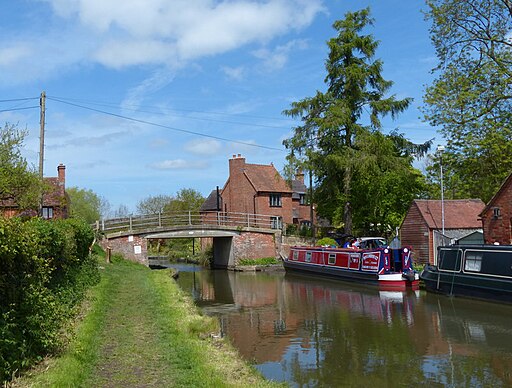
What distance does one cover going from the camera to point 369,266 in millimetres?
24375

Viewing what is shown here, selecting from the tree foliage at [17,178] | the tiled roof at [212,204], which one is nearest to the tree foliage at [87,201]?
the tiled roof at [212,204]

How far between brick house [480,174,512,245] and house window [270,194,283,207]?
925 inches

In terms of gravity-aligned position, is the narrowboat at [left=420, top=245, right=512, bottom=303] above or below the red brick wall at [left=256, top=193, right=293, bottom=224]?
below

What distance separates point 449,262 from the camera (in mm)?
19953

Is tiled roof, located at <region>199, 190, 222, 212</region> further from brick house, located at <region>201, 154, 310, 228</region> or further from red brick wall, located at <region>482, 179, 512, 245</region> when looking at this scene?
red brick wall, located at <region>482, 179, 512, 245</region>

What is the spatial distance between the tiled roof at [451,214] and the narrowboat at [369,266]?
11.7 ft

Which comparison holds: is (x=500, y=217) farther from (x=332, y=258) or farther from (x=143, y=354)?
(x=143, y=354)

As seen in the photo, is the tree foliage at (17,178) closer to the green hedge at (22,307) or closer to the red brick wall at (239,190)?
the green hedge at (22,307)

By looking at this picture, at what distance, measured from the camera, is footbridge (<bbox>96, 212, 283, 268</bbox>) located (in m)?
32.6

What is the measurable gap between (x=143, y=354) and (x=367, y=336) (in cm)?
655

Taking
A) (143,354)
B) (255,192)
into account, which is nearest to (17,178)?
(143,354)

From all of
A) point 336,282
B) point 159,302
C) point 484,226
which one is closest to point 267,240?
point 336,282

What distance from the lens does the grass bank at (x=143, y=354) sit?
686 cm

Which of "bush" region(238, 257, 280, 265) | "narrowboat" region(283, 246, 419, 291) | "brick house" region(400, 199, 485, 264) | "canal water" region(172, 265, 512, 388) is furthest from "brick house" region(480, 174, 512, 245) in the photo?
"bush" region(238, 257, 280, 265)
